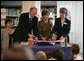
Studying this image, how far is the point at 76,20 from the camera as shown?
7109mm

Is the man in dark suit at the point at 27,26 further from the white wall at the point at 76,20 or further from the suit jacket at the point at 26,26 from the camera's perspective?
the white wall at the point at 76,20

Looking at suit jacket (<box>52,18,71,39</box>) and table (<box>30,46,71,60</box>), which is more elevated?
suit jacket (<box>52,18,71,39</box>)

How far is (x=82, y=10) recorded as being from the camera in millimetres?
7051

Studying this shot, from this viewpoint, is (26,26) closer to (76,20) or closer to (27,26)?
(27,26)

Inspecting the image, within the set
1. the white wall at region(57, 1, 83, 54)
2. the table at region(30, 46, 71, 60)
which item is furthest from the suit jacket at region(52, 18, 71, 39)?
the white wall at region(57, 1, 83, 54)

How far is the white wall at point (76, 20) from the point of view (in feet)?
23.0

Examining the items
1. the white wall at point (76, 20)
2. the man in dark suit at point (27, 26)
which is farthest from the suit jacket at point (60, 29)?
the white wall at point (76, 20)

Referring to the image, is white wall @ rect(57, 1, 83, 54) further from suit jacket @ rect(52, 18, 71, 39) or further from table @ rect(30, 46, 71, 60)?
table @ rect(30, 46, 71, 60)

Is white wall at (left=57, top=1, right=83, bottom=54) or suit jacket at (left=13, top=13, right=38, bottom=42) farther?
white wall at (left=57, top=1, right=83, bottom=54)

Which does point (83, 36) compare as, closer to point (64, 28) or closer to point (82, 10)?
point (82, 10)

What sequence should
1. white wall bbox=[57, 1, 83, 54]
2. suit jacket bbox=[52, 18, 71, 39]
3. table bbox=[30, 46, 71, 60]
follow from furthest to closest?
1. white wall bbox=[57, 1, 83, 54]
2. suit jacket bbox=[52, 18, 71, 39]
3. table bbox=[30, 46, 71, 60]

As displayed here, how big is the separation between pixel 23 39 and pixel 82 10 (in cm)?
346

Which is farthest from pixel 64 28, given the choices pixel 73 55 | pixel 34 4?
pixel 34 4

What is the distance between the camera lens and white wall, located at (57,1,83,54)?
700 centimetres
